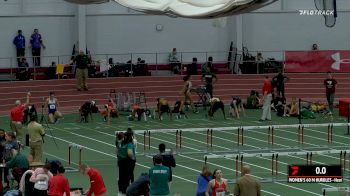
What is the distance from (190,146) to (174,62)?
56.8 feet

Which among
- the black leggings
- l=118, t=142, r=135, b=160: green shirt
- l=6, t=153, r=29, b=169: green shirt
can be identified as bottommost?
the black leggings

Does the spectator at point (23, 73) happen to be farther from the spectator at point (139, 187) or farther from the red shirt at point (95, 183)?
the spectator at point (139, 187)

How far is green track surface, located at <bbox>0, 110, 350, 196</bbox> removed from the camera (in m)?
24.0

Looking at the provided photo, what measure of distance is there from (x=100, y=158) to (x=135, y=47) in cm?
2125

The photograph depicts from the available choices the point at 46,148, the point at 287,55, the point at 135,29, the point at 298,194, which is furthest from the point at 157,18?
the point at 298,194

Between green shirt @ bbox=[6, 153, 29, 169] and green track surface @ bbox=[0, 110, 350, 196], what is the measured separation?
2487mm

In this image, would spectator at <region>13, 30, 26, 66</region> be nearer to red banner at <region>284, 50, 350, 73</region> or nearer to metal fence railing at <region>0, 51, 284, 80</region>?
metal fence railing at <region>0, 51, 284, 80</region>

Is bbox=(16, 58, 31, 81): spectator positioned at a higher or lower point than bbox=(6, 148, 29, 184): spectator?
higher

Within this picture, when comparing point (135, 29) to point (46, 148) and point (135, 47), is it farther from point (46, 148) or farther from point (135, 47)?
point (46, 148)

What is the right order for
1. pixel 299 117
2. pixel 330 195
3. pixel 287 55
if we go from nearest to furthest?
1. pixel 330 195
2. pixel 299 117
3. pixel 287 55

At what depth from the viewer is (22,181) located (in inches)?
763

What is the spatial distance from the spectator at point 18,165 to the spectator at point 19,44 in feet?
86.3

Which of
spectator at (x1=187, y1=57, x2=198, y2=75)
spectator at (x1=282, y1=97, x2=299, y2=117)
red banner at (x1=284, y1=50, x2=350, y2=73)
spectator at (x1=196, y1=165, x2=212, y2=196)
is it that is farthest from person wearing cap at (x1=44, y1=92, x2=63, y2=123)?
spectator at (x1=196, y1=165, x2=212, y2=196)

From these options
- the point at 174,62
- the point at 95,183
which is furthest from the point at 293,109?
the point at 95,183
